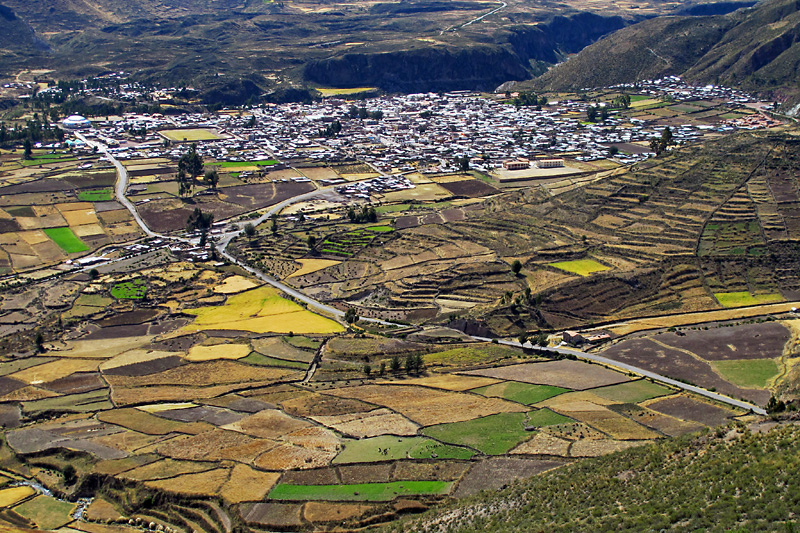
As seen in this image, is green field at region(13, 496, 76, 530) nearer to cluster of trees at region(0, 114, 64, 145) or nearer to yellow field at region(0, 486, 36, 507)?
yellow field at region(0, 486, 36, 507)

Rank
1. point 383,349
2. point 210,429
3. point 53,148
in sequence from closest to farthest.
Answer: point 210,429 → point 383,349 → point 53,148

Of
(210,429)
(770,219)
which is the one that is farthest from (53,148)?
(770,219)

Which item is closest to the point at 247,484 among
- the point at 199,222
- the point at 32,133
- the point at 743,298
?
the point at 743,298

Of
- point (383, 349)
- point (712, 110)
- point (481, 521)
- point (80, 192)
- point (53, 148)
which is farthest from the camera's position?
point (712, 110)

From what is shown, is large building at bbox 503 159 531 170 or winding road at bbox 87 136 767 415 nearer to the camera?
winding road at bbox 87 136 767 415

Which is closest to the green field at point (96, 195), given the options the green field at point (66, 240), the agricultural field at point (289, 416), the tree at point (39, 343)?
the green field at point (66, 240)

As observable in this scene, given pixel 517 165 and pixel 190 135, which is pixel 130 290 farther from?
pixel 190 135

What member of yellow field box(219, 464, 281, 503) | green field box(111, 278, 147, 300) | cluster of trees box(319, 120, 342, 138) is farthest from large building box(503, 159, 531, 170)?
yellow field box(219, 464, 281, 503)

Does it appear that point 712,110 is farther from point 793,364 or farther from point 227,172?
point 793,364
